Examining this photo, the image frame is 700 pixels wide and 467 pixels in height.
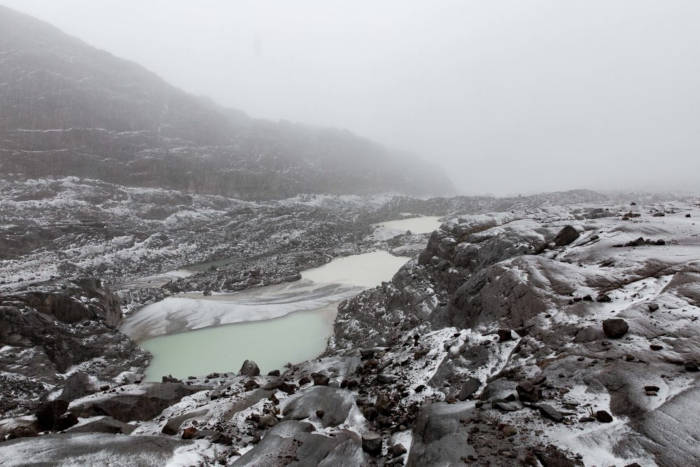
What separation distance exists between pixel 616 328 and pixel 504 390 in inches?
113

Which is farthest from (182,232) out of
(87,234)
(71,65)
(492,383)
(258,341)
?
(71,65)

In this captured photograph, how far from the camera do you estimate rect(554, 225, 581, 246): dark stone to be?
14.3m

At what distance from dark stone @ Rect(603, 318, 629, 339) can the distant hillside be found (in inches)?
3236

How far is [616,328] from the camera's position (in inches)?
298

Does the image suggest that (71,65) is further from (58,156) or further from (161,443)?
(161,443)

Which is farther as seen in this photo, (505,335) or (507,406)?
(505,335)

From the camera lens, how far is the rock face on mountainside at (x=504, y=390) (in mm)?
5602

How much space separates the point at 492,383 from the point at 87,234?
56901mm

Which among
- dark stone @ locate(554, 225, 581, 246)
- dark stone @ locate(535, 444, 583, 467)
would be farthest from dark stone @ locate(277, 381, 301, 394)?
dark stone @ locate(554, 225, 581, 246)

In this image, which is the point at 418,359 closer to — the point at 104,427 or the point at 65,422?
the point at 104,427

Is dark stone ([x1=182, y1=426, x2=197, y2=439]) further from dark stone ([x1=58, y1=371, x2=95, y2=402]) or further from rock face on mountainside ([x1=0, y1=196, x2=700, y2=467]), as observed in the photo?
dark stone ([x1=58, y1=371, x2=95, y2=402])

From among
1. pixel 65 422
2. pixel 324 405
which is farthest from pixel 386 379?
pixel 65 422

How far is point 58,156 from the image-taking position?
6812cm

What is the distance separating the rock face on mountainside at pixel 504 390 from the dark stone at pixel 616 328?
0.03m
